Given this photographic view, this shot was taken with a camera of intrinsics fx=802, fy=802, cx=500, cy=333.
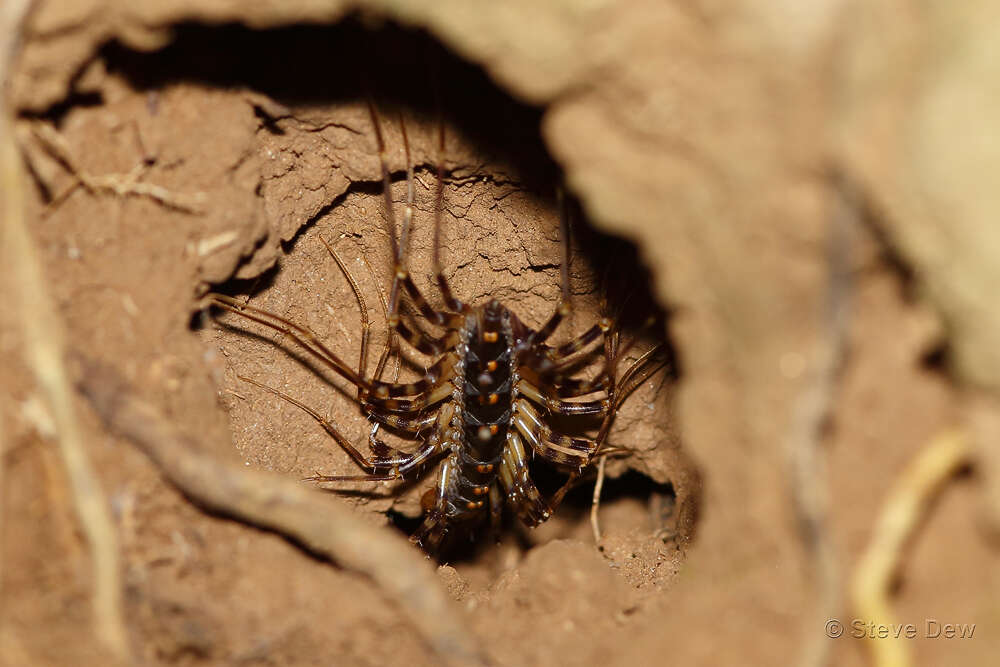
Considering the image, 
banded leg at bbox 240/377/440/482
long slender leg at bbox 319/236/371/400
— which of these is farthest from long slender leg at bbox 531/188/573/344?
banded leg at bbox 240/377/440/482

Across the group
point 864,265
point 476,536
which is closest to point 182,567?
point 864,265

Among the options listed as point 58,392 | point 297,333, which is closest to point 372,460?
point 297,333

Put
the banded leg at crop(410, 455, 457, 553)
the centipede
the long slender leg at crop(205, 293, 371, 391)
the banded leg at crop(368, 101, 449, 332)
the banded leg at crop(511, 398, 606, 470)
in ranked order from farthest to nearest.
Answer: the banded leg at crop(410, 455, 457, 553) < the banded leg at crop(511, 398, 606, 470) < the centipede < the long slender leg at crop(205, 293, 371, 391) < the banded leg at crop(368, 101, 449, 332)

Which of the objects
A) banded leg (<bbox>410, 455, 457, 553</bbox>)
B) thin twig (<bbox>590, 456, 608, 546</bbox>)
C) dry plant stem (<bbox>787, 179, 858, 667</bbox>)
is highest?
dry plant stem (<bbox>787, 179, 858, 667</bbox>)

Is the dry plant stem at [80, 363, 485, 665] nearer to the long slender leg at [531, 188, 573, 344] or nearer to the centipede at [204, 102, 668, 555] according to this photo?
the centipede at [204, 102, 668, 555]

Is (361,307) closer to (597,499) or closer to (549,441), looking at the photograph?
(549,441)

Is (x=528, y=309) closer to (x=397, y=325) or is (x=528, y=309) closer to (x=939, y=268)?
(x=397, y=325)
